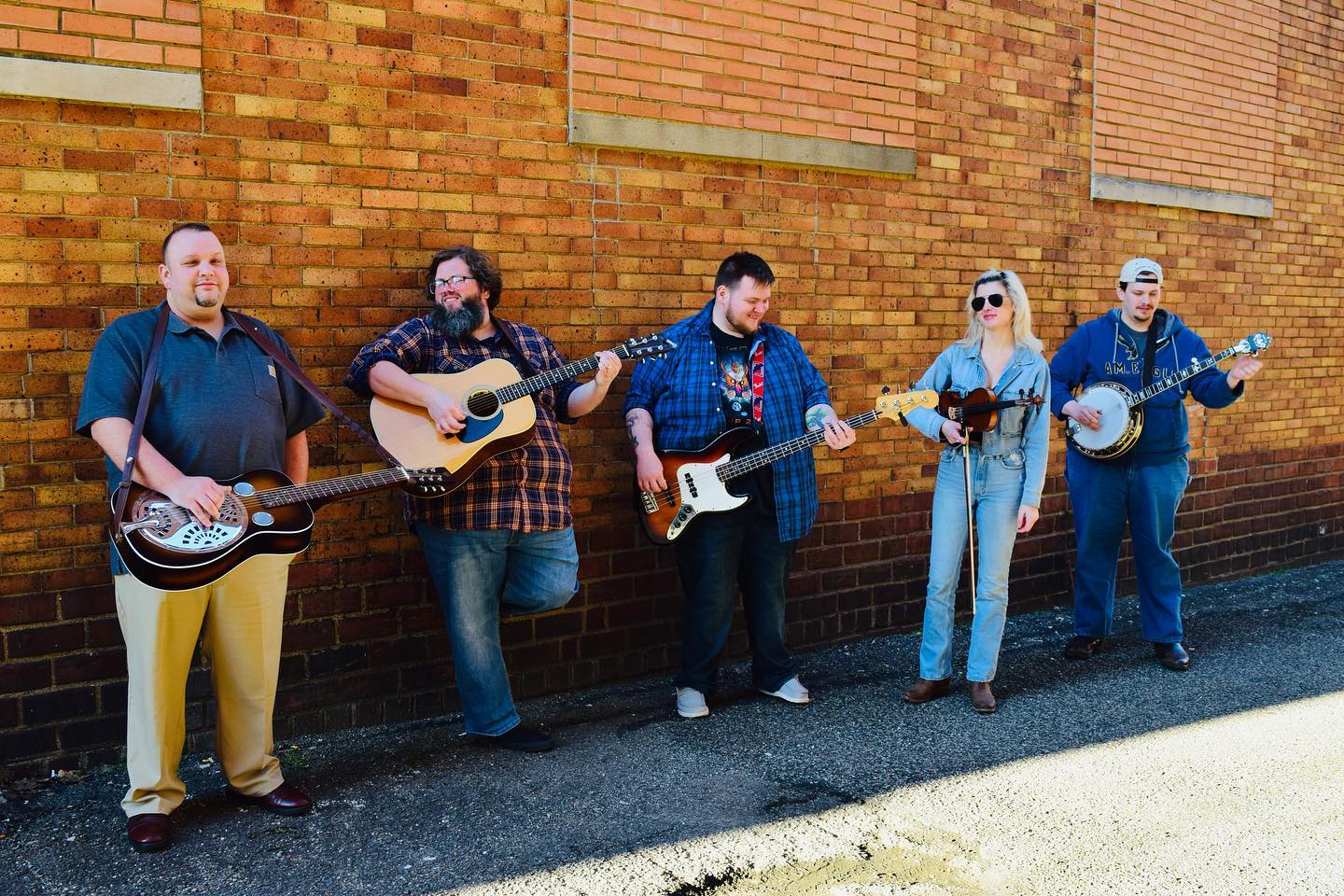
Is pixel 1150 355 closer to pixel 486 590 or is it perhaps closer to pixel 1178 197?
pixel 1178 197

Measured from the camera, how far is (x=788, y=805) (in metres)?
4.27

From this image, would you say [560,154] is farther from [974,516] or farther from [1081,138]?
[1081,138]

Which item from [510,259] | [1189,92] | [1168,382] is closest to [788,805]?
[510,259]

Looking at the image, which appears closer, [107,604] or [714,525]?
[107,604]

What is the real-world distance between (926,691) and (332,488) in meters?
2.95

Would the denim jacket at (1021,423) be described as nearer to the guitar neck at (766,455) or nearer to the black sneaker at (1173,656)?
the guitar neck at (766,455)

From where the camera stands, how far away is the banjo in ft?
19.9

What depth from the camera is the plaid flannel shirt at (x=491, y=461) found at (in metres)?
4.63

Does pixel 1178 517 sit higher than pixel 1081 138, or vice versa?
pixel 1081 138

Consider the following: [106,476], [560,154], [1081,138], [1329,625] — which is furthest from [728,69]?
[1329,625]

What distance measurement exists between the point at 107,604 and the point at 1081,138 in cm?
634

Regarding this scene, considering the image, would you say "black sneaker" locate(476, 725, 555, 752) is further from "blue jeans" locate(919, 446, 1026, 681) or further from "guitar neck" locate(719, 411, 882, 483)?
"blue jeans" locate(919, 446, 1026, 681)

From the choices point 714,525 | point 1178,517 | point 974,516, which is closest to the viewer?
point 714,525

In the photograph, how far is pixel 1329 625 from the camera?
7.19 meters
